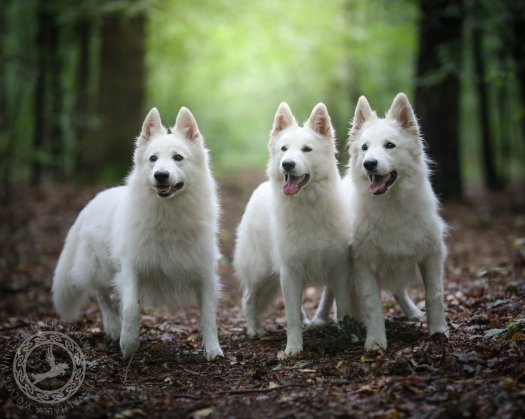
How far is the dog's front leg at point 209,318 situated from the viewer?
501cm

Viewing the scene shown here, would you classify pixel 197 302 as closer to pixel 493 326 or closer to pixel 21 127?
pixel 493 326

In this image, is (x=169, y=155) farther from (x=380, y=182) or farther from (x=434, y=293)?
(x=434, y=293)

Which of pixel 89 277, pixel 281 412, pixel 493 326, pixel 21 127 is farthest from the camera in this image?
pixel 21 127

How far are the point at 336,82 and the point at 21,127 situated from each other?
12369 millimetres

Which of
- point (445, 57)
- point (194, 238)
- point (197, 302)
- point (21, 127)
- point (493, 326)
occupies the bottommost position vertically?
point (493, 326)

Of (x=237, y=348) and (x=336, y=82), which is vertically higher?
(x=336, y=82)

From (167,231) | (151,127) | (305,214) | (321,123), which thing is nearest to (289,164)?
(305,214)

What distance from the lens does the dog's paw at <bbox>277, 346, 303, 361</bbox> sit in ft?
15.9

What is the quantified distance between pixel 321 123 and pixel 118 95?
9.42 m

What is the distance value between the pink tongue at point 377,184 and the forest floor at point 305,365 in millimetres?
1414

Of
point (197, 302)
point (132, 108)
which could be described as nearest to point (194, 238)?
point (197, 302)

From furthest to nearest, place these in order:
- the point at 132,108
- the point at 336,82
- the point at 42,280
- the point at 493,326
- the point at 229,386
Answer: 1. the point at 336,82
2. the point at 132,108
3. the point at 42,280
4. the point at 493,326
5. the point at 229,386

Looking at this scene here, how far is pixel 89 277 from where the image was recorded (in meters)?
5.91

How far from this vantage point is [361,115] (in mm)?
5223
